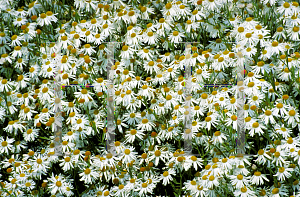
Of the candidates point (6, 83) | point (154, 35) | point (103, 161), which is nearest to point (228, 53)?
point (154, 35)

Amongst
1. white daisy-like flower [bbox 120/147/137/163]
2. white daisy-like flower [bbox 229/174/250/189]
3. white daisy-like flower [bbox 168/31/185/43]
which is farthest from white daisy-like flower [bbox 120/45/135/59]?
white daisy-like flower [bbox 229/174/250/189]

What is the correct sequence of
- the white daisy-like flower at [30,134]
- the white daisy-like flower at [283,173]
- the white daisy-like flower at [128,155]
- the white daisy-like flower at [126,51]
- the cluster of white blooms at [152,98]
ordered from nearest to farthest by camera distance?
the white daisy-like flower at [283,173], the cluster of white blooms at [152,98], the white daisy-like flower at [128,155], the white daisy-like flower at [30,134], the white daisy-like flower at [126,51]

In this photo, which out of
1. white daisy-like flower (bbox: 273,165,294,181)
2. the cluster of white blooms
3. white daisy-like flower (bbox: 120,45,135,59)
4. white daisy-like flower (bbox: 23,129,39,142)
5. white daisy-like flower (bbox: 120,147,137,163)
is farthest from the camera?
white daisy-like flower (bbox: 120,45,135,59)

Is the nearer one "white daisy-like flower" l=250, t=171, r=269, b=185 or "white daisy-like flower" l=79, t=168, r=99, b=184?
"white daisy-like flower" l=250, t=171, r=269, b=185

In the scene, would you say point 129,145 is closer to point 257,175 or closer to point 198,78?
point 198,78

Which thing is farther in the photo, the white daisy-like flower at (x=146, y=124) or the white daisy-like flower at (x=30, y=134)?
the white daisy-like flower at (x=30, y=134)

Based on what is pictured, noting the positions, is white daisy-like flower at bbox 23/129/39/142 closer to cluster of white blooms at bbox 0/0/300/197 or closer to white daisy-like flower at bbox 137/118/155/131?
cluster of white blooms at bbox 0/0/300/197

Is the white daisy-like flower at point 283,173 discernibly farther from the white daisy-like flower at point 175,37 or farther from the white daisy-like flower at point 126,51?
the white daisy-like flower at point 126,51

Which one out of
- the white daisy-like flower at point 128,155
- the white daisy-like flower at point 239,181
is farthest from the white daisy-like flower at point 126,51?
the white daisy-like flower at point 239,181
